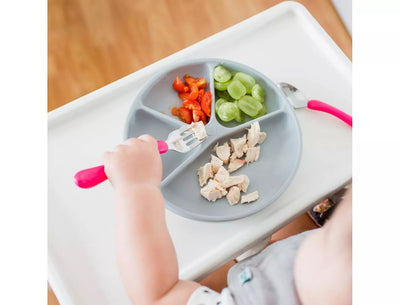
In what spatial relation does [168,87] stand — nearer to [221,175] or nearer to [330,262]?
[221,175]

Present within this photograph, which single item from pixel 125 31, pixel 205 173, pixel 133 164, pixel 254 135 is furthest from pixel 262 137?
pixel 125 31

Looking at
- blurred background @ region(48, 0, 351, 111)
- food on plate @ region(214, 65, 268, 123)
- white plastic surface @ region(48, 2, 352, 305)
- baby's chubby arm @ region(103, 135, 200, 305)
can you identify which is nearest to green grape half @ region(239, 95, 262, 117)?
food on plate @ region(214, 65, 268, 123)

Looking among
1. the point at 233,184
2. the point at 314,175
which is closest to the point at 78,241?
the point at 233,184

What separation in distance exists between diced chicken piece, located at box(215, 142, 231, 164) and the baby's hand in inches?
4.7

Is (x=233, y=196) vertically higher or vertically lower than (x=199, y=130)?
lower

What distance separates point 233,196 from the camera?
624 millimetres

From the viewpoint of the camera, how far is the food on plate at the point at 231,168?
626mm

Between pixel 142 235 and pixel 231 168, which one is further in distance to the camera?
pixel 231 168

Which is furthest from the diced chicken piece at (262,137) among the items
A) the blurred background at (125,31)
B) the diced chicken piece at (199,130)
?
the blurred background at (125,31)

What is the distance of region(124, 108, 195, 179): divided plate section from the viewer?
2.14ft

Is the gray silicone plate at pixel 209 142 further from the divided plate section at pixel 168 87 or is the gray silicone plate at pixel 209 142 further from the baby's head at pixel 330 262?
the baby's head at pixel 330 262

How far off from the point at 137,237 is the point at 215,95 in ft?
1.06

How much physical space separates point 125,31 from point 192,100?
67 centimetres

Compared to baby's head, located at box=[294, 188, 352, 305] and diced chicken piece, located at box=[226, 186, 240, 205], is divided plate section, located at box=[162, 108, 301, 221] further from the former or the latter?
baby's head, located at box=[294, 188, 352, 305]
